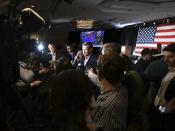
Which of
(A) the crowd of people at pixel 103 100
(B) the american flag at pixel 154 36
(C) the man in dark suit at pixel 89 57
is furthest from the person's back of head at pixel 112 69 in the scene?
(B) the american flag at pixel 154 36

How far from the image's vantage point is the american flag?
785 centimetres

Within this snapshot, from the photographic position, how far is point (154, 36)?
866 cm

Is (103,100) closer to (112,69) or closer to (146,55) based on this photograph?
(112,69)

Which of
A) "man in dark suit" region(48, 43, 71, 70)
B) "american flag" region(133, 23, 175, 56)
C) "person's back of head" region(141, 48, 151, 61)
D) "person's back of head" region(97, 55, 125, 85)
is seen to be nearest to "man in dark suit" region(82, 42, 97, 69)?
"man in dark suit" region(48, 43, 71, 70)

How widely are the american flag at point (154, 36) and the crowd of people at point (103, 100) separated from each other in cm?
476

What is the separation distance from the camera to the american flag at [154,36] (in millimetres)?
7848

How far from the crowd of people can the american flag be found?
187 inches

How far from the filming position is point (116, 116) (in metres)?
1.80

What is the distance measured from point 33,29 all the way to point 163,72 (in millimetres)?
1442

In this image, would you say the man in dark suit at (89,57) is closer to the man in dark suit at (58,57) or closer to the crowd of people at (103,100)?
the man in dark suit at (58,57)

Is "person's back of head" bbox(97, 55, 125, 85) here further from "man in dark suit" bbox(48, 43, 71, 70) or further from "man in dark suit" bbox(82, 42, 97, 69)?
"man in dark suit" bbox(82, 42, 97, 69)

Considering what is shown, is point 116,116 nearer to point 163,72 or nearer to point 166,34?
point 163,72

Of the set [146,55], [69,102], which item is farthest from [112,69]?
[146,55]

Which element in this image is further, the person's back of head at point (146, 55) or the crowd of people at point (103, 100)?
the person's back of head at point (146, 55)
